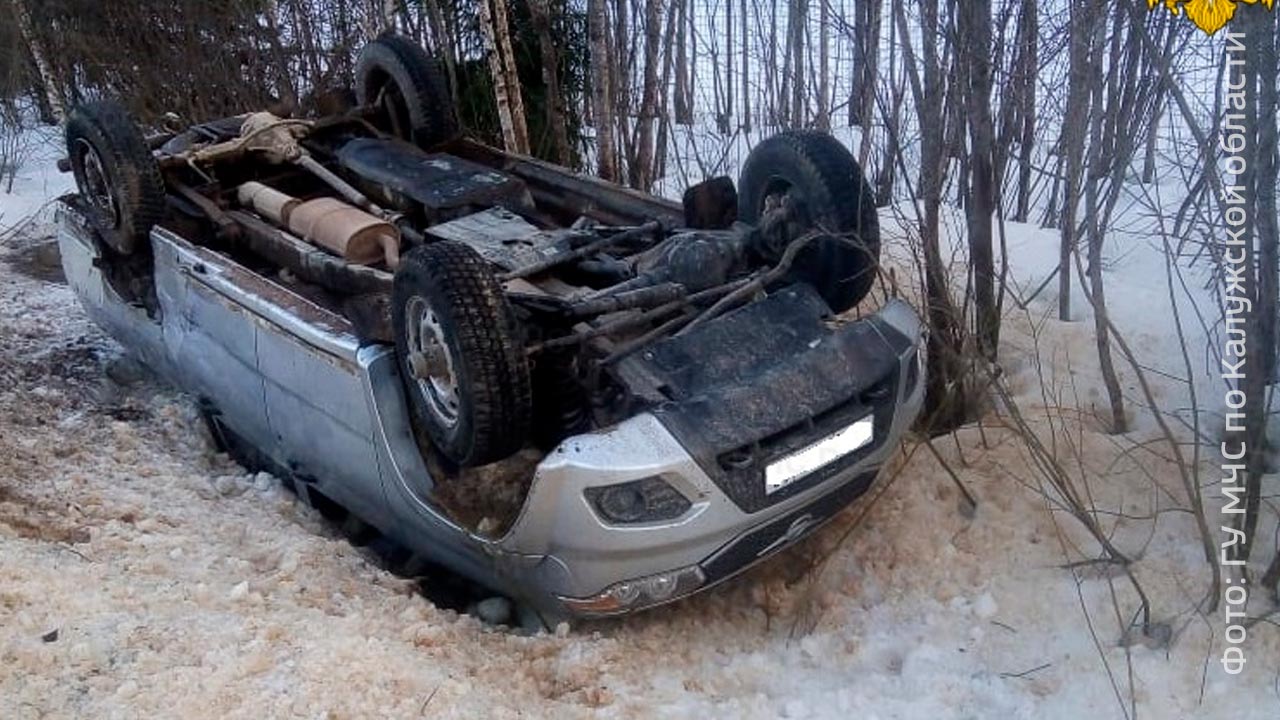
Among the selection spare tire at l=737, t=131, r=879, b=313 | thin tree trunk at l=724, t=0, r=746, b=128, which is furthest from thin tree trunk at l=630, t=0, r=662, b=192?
spare tire at l=737, t=131, r=879, b=313

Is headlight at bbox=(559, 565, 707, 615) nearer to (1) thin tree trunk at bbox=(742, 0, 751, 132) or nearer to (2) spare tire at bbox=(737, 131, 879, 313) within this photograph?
(2) spare tire at bbox=(737, 131, 879, 313)

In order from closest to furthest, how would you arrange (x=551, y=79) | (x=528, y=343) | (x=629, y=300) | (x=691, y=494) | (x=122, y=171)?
1. (x=691, y=494)
2. (x=528, y=343)
3. (x=629, y=300)
4. (x=122, y=171)
5. (x=551, y=79)

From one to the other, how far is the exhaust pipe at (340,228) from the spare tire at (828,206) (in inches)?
59.3

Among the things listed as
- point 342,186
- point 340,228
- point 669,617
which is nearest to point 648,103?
point 342,186

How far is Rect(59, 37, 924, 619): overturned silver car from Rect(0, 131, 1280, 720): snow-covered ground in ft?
0.96

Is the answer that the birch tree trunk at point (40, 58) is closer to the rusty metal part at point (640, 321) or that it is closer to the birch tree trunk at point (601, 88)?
the birch tree trunk at point (601, 88)

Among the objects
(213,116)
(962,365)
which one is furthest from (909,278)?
(213,116)

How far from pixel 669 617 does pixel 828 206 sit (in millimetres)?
1563

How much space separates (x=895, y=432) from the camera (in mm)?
3977

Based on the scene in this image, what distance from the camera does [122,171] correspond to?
5203 millimetres

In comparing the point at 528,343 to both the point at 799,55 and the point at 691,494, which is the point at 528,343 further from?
the point at 799,55

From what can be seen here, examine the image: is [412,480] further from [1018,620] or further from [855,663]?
[1018,620]

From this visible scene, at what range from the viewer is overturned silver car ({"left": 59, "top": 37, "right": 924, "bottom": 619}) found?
364 centimetres

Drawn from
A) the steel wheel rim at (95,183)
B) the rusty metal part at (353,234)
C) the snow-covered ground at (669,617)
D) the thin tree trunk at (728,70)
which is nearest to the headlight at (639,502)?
the snow-covered ground at (669,617)
